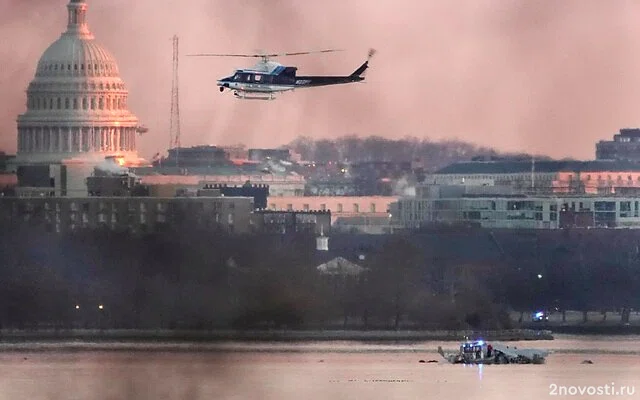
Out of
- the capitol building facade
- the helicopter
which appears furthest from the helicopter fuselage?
the capitol building facade

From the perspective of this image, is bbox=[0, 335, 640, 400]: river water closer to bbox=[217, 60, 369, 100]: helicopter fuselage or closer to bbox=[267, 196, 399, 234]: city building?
bbox=[217, 60, 369, 100]: helicopter fuselage

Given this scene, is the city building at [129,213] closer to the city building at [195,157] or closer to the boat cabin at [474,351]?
the city building at [195,157]

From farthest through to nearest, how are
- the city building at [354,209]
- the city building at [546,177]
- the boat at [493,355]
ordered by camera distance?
the city building at [546,177] → the city building at [354,209] → the boat at [493,355]

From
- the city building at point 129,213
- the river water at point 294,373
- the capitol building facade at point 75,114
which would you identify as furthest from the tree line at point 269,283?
the capitol building facade at point 75,114

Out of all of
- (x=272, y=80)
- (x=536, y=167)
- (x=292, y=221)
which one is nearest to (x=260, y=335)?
(x=272, y=80)

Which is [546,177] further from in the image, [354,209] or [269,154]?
[269,154]

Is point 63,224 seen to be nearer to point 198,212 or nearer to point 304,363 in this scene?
point 198,212
